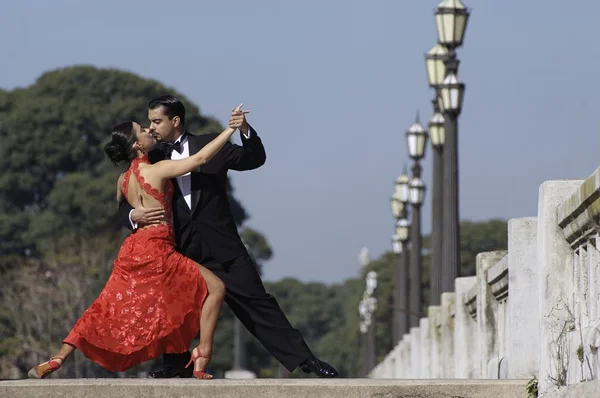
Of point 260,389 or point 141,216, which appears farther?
point 141,216

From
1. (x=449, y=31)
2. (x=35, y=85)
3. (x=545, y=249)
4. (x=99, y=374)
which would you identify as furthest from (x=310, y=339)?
(x=545, y=249)

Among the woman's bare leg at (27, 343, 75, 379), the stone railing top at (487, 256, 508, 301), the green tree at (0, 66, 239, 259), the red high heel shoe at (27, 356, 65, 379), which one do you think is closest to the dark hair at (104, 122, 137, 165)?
the woman's bare leg at (27, 343, 75, 379)

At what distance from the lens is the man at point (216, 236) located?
11.2 metres

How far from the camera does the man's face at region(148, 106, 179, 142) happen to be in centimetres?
1123

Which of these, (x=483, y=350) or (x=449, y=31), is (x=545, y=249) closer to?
(x=483, y=350)

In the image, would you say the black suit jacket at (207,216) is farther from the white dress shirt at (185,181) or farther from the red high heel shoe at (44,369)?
the red high heel shoe at (44,369)

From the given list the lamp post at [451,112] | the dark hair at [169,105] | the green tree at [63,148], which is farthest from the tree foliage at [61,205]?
the dark hair at [169,105]

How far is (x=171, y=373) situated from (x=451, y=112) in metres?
11.2

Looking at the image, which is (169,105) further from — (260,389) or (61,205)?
(61,205)

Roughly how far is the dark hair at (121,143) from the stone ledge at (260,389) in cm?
239

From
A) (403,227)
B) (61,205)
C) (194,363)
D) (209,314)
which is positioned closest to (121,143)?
(209,314)

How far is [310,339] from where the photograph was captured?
192000 mm

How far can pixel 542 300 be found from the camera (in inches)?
371

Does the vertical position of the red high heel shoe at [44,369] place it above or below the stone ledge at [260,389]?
above
